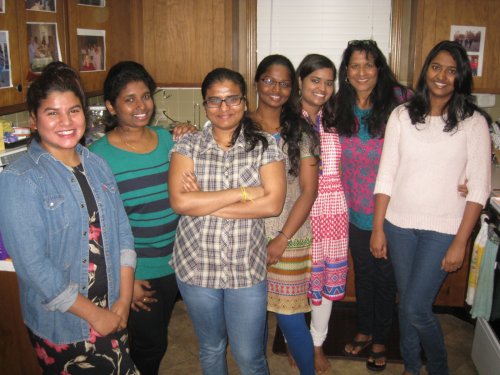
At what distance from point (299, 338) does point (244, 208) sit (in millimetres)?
748

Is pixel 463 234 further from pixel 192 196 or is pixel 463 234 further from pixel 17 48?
pixel 17 48

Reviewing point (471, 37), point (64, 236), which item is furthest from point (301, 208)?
point (471, 37)

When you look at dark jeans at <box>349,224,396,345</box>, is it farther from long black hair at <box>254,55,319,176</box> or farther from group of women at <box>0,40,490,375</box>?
long black hair at <box>254,55,319,176</box>

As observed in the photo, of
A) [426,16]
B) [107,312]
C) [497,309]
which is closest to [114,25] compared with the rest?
[426,16]

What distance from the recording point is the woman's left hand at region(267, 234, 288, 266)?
6.01 feet

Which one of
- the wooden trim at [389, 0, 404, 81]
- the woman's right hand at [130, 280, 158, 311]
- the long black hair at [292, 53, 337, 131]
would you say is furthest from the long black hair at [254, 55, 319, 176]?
the wooden trim at [389, 0, 404, 81]

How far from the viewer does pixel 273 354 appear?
2.55 m

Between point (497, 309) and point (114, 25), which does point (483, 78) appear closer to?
point (497, 309)

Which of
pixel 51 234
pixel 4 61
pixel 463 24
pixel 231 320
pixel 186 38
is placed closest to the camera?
pixel 51 234

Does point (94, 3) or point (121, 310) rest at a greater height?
point (94, 3)

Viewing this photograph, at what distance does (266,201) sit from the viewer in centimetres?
159

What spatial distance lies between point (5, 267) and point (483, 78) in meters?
2.72

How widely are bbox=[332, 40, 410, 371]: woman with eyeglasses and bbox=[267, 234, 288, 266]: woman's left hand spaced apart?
516mm

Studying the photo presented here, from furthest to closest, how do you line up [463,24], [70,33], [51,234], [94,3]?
[463,24], [94,3], [70,33], [51,234]
